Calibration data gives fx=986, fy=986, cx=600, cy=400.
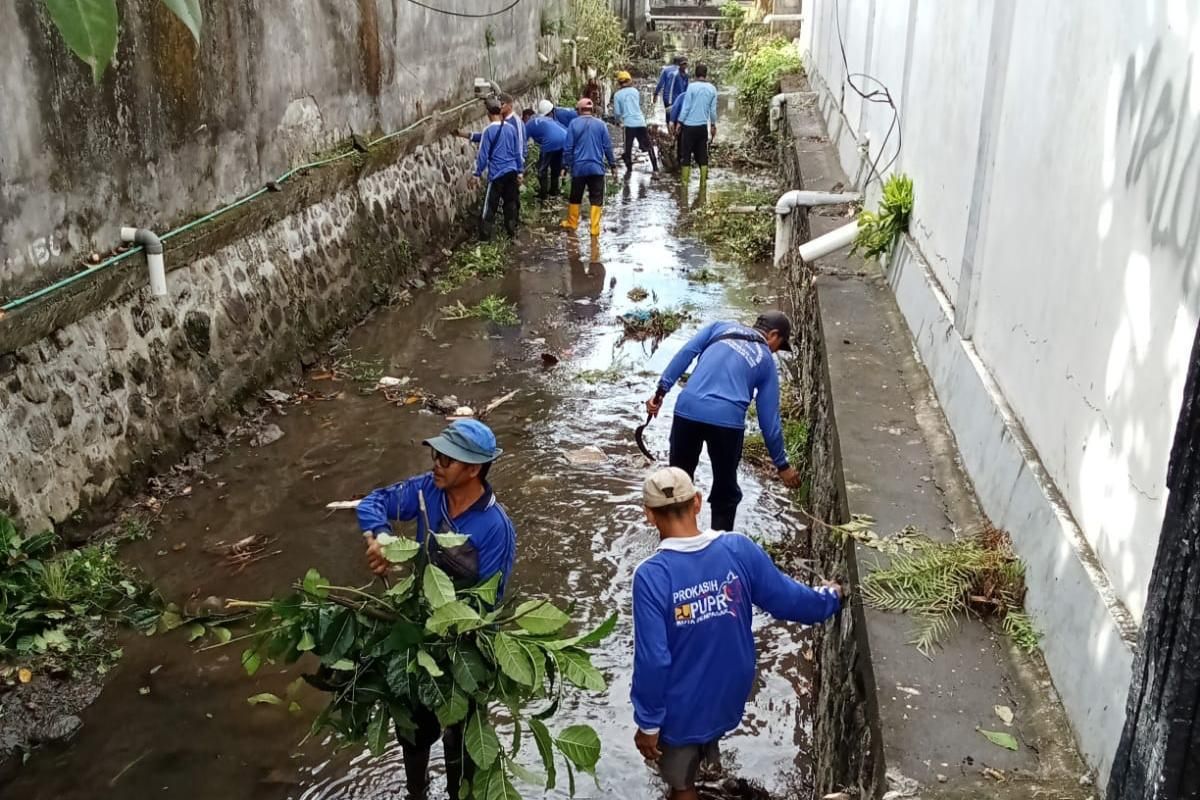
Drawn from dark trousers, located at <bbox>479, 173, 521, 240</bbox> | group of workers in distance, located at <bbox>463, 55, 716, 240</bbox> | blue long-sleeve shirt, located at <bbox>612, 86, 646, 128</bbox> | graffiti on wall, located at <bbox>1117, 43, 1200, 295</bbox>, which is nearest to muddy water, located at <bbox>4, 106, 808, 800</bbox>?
dark trousers, located at <bbox>479, 173, 521, 240</bbox>

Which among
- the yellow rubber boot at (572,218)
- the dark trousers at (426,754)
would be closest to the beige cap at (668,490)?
the dark trousers at (426,754)

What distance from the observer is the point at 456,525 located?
154 inches

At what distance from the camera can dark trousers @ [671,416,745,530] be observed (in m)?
5.57

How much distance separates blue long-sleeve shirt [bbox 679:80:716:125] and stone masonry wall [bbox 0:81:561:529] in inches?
224

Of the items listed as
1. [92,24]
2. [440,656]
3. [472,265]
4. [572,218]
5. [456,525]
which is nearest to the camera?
[92,24]

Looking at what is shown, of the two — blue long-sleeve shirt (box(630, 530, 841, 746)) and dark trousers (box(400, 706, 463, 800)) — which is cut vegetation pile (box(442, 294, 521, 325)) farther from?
blue long-sleeve shirt (box(630, 530, 841, 746))

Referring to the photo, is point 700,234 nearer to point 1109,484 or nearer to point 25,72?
point 25,72

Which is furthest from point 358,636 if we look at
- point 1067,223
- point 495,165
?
point 495,165

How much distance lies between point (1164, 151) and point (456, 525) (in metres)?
2.70

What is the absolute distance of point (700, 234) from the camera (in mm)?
13438

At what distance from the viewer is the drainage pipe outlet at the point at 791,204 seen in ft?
30.8

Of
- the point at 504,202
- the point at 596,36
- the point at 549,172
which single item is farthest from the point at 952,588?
the point at 596,36

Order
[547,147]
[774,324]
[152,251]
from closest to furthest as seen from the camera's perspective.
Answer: [774,324]
[152,251]
[547,147]

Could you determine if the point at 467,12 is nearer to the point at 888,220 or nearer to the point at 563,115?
the point at 563,115
